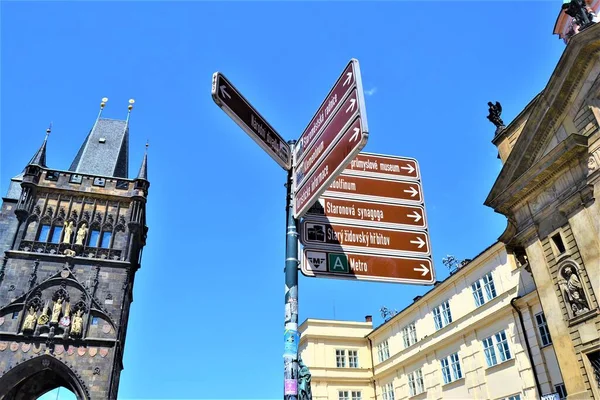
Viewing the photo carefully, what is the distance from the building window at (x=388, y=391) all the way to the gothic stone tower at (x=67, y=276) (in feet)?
61.5

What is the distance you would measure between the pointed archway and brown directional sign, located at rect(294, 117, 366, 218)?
98.6 feet

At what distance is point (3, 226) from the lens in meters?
34.1

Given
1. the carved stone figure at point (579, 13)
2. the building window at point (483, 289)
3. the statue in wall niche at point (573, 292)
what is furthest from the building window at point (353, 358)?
the carved stone figure at point (579, 13)

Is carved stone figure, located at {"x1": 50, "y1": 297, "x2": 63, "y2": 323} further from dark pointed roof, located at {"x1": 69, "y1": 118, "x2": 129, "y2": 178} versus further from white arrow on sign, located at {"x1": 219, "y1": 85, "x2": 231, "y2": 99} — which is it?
white arrow on sign, located at {"x1": 219, "y1": 85, "x2": 231, "y2": 99}

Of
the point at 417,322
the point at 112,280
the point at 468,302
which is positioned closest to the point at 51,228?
the point at 112,280

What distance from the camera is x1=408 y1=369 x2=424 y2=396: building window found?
1189 inches

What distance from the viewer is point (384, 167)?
5895 mm

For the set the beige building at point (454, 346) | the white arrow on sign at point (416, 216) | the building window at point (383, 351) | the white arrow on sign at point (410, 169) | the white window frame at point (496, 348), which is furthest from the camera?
the building window at point (383, 351)

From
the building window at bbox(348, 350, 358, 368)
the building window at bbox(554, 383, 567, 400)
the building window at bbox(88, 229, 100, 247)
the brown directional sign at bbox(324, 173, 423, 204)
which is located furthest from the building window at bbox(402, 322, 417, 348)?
the brown directional sign at bbox(324, 173, 423, 204)

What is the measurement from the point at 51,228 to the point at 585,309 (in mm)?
33144

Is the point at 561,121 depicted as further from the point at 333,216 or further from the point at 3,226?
the point at 3,226

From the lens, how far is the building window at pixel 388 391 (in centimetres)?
3338

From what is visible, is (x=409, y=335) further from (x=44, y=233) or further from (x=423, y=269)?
(x=423, y=269)

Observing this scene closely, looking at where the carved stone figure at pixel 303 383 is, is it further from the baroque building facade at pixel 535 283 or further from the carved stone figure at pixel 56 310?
the carved stone figure at pixel 56 310
